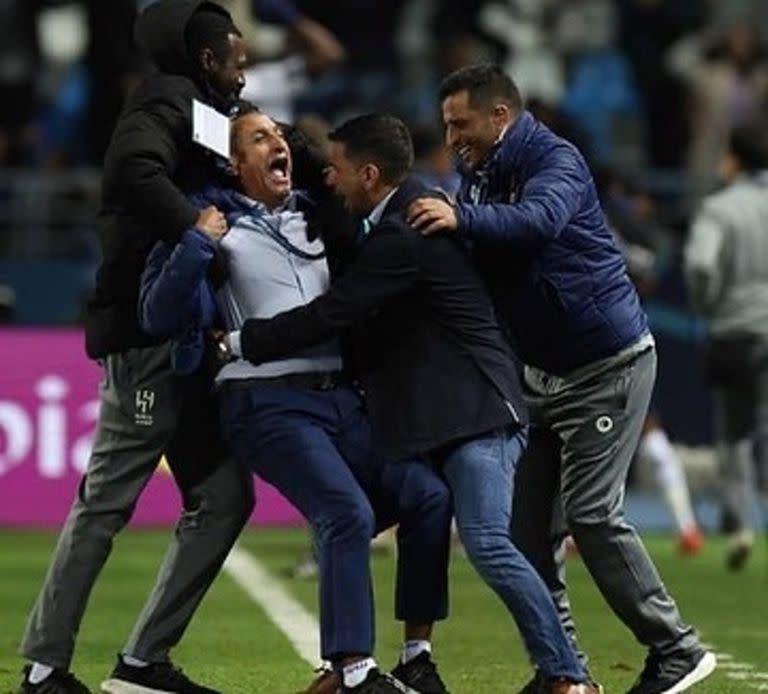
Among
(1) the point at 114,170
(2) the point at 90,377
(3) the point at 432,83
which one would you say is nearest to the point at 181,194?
(1) the point at 114,170

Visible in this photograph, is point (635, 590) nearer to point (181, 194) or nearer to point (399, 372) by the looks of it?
point (399, 372)

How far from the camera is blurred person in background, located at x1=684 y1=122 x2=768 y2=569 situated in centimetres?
1680

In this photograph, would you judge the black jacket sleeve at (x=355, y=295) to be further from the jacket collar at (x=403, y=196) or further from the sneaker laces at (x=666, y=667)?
the sneaker laces at (x=666, y=667)

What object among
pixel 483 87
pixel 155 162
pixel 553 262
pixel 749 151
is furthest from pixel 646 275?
pixel 155 162

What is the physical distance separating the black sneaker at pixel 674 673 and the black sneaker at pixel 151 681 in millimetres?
1403

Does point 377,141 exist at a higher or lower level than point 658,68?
lower

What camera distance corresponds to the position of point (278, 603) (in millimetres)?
14016

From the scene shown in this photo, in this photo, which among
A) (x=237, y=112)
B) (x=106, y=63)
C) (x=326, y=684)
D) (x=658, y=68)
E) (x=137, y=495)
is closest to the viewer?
(x=326, y=684)

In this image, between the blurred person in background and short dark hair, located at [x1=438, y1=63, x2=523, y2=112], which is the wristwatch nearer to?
short dark hair, located at [x1=438, y1=63, x2=523, y2=112]

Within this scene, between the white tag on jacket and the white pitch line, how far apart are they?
7.75 ft

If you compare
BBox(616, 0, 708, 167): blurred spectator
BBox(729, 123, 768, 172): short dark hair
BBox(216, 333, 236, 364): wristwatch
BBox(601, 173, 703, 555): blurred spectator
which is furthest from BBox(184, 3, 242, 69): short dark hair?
BBox(616, 0, 708, 167): blurred spectator

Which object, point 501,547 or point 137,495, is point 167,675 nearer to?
point 137,495

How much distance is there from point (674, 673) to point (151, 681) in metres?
1.68

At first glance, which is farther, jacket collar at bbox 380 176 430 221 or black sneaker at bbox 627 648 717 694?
black sneaker at bbox 627 648 717 694
